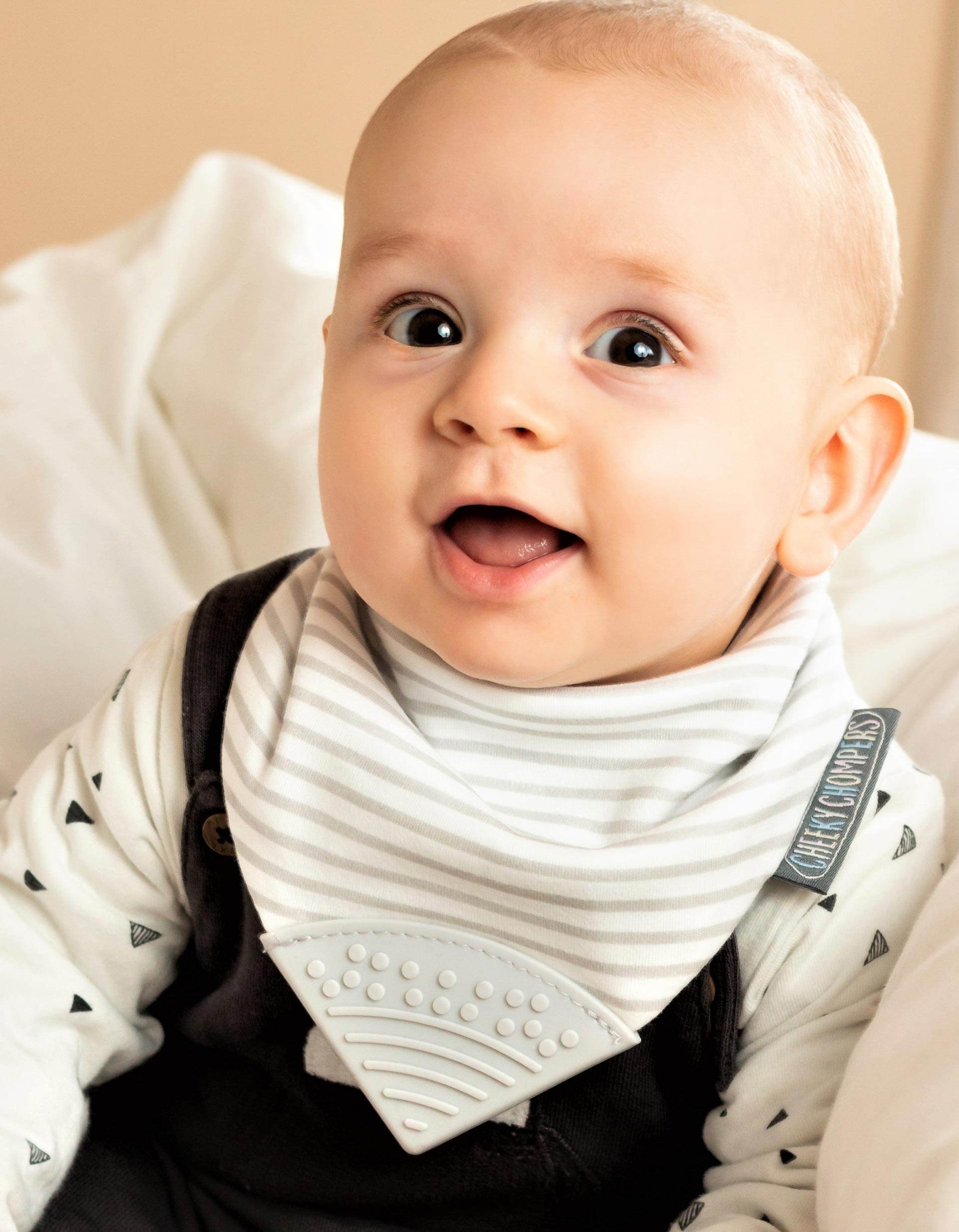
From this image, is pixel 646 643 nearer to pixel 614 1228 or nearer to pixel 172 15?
pixel 614 1228

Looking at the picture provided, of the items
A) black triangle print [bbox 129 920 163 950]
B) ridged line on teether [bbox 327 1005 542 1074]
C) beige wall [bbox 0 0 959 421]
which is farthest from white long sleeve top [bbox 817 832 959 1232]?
beige wall [bbox 0 0 959 421]

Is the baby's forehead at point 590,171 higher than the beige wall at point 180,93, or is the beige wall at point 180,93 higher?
the beige wall at point 180,93

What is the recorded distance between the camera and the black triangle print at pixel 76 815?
79cm

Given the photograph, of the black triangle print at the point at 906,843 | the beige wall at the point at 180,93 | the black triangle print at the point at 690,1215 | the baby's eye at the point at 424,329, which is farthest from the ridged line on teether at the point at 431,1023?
the beige wall at the point at 180,93

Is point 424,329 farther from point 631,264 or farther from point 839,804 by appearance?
point 839,804

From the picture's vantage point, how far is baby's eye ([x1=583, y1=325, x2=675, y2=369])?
64cm

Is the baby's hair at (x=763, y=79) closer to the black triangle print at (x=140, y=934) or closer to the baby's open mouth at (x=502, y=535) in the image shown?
the baby's open mouth at (x=502, y=535)

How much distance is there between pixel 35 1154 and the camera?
73 cm

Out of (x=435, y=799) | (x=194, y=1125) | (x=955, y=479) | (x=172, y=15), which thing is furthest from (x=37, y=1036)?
(x=172, y=15)

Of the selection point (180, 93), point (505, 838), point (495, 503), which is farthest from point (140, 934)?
point (180, 93)

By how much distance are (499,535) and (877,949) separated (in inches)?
11.7

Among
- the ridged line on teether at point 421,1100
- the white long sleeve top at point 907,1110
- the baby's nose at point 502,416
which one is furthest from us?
the ridged line on teether at point 421,1100

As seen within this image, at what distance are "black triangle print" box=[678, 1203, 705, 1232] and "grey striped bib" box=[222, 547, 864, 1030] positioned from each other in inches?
4.1

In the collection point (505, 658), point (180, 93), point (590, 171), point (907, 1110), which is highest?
point (180, 93)
